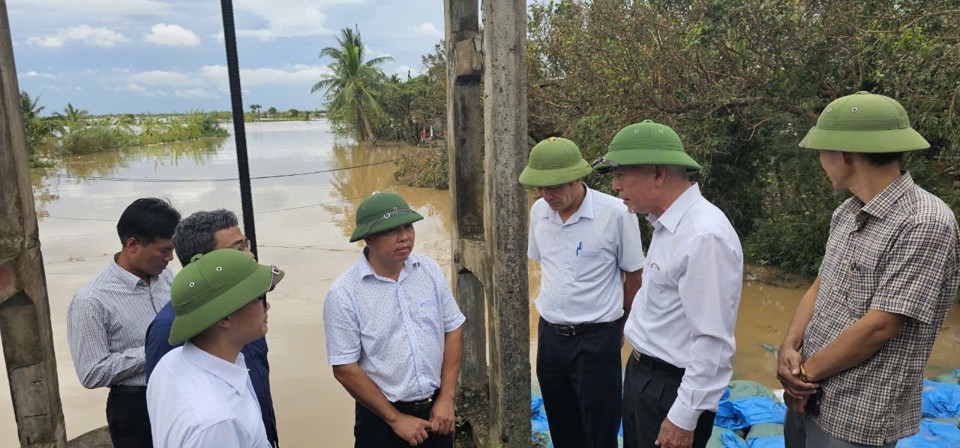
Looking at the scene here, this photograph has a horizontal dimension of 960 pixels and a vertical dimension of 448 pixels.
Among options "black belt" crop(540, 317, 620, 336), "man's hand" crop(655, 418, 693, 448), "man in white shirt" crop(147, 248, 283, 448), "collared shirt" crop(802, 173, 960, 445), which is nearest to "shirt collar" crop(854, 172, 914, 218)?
"collared shirt" crop(802, 173, 960, 445)

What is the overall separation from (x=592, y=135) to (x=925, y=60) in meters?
3.63

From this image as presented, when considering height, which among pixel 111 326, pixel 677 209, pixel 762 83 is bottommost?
pixel 111 326

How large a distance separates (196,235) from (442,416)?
3.74 feet

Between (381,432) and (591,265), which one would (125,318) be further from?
(591,265)

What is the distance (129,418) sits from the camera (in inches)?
92.9

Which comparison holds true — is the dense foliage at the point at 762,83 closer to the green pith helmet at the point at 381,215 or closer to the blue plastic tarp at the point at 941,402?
the blue plastic tarp at the point at 941,402

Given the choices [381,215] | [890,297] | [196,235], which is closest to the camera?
[890,297]

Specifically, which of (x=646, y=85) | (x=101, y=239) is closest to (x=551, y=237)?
(x=646, y=85)

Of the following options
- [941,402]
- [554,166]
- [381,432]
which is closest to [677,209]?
[554,166]

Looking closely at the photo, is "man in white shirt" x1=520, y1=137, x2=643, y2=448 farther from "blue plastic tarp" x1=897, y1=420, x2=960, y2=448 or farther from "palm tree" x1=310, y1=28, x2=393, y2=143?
"palm tree" x1=310, y1=28, x2=393, y2=143

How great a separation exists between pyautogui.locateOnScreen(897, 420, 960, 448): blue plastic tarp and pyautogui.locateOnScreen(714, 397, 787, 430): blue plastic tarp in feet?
2.09

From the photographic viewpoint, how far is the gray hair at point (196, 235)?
6.98 feet

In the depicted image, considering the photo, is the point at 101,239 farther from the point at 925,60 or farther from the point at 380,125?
the point at 380,125

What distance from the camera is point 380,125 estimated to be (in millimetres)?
30750
